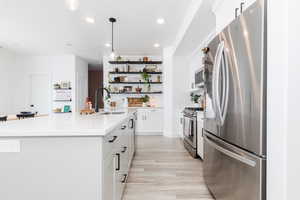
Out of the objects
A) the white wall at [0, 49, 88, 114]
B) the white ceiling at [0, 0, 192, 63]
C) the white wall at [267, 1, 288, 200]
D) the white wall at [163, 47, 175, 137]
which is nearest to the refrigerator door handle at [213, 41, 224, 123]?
the white wall at [267, 1, 288, 200]

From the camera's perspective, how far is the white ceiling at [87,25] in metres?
3.07

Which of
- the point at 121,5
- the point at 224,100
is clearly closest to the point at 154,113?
the point at 121,5

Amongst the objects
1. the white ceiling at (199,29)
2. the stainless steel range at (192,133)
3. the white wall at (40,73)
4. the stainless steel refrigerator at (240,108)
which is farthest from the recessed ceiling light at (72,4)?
the white wall at (40,73)

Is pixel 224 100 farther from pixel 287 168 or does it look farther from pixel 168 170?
pixel 168 170

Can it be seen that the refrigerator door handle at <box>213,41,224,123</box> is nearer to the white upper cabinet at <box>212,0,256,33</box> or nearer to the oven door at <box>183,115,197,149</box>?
the white upper cabinet at <box>212,0,256,33</box>

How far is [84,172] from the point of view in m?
1.01

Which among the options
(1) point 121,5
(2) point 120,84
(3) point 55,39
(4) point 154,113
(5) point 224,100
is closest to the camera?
(5) point 224,100

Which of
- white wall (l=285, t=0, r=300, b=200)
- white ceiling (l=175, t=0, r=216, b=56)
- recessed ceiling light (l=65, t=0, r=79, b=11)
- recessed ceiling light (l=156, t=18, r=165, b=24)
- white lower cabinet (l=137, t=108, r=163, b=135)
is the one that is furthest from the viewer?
white lower cabinet (l=137, t=108, r=163, b=135)

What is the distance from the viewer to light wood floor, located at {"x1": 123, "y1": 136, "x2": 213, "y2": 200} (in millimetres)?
1948

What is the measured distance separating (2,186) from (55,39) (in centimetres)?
479

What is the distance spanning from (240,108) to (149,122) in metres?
4.38

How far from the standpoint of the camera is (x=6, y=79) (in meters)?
5.89

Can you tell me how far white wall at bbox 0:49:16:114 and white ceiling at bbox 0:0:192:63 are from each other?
49 centimetres

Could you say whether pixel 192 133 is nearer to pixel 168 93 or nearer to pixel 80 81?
pixel 168 93
